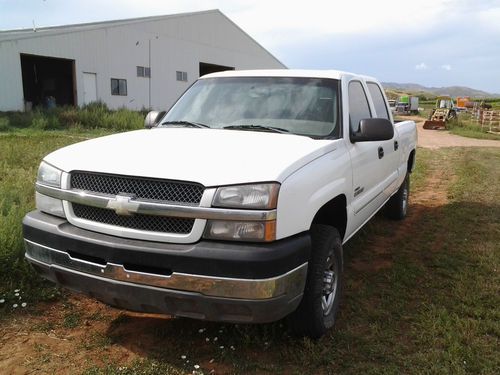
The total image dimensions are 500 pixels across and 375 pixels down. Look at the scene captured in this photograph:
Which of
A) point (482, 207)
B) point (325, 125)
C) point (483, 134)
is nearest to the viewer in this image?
point (325, 125)

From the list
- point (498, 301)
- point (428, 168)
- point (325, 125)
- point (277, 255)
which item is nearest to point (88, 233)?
point (277, 255)

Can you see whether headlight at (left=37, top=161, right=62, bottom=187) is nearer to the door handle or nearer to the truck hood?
the truck hood

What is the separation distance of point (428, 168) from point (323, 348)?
30.3 ft

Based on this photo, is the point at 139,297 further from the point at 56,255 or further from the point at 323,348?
the point at 323,348

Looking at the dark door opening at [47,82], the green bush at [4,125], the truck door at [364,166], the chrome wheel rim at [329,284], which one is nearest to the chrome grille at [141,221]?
the chrome wheel rim at [329,284]

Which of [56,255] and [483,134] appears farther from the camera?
[483,134]

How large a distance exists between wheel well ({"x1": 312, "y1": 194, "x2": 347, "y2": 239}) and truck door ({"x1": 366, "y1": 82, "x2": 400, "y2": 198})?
53.9 inches

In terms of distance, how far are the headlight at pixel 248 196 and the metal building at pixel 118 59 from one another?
2107 cm

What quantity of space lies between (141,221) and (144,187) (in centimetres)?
19

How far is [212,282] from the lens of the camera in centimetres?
251

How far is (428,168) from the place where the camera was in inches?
451

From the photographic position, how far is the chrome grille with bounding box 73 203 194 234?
8.64ft

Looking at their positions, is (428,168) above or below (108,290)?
below

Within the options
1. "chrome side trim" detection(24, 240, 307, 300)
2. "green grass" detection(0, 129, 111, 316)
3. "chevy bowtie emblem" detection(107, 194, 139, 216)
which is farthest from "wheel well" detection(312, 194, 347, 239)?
"green grass" detection(0, 129, 111, 316)
